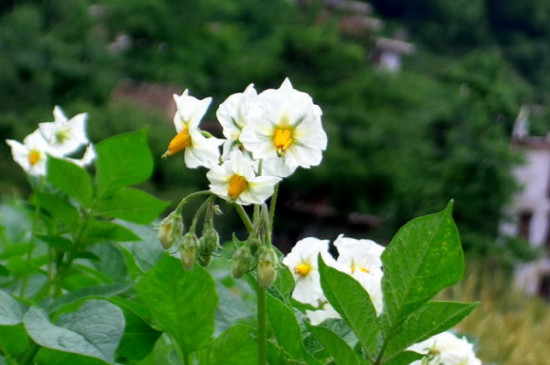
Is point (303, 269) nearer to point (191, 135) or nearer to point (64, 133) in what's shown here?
point (191, 135)

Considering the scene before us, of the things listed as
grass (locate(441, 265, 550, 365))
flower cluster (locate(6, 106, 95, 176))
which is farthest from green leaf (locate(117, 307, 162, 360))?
grass (locate(441, 265, 550, 365))

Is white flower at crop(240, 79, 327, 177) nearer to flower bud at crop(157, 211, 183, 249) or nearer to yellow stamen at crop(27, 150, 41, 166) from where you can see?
flower bud at crop(157, 211, 183, 249)

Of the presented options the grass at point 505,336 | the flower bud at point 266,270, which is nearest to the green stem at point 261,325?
the flower bud at point 266,270

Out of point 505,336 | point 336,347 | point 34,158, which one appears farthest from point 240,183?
point 505,336

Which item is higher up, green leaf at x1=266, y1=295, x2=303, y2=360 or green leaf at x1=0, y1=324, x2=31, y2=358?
green leaf at x1=266, y1=295, x2=303, y2=360

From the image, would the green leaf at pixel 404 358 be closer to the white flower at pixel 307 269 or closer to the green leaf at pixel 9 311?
the white flower at pixel 307 269

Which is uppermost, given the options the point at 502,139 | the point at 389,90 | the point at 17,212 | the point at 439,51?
the point at 17,212

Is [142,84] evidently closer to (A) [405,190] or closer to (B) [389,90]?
(B) [389,90]

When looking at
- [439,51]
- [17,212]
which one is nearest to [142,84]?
[439,51]
